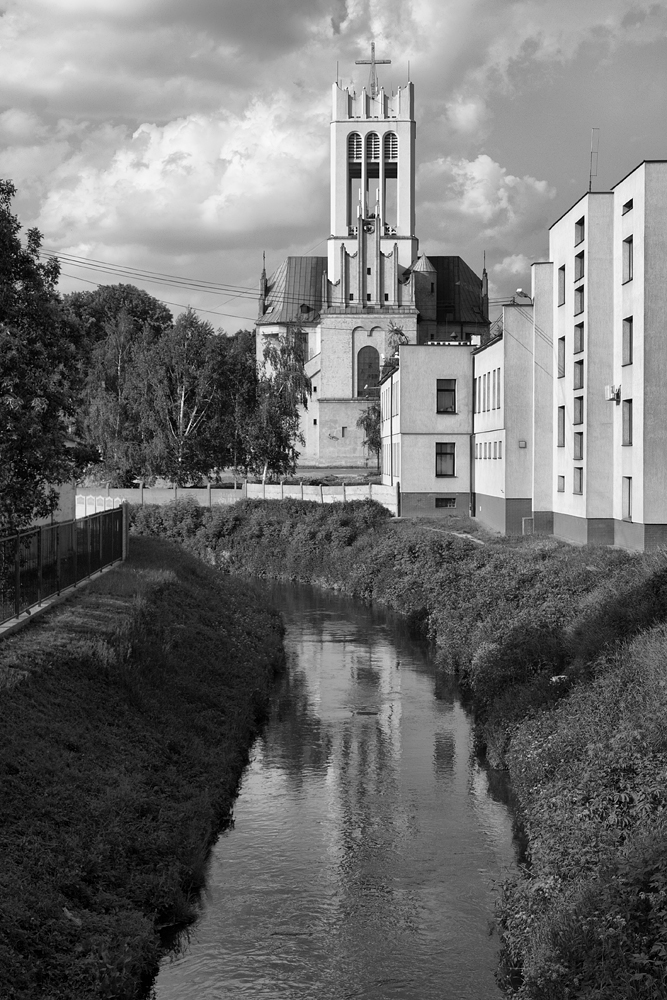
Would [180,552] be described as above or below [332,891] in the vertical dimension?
above

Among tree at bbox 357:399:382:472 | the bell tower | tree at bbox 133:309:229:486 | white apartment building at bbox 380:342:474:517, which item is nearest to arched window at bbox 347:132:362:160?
the bell tower

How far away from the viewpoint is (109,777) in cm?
1516

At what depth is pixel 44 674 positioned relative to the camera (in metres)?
17.2

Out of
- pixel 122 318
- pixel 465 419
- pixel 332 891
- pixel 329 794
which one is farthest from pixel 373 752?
pixel 122 318

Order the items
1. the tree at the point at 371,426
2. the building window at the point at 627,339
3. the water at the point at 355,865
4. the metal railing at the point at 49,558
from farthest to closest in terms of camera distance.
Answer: the tree at the point at 371,426
the building window at the point at 627,339
the metal railing at the point at 49,558
the water at the point at 355,865

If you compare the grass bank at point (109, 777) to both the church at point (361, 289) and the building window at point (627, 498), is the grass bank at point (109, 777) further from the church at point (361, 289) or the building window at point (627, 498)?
the church at point (361, 289)

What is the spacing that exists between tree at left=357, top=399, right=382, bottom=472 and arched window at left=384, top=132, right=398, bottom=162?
28160 mm

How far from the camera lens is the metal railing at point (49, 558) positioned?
1969 centimetres

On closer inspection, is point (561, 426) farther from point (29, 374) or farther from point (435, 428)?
point (29, 374)

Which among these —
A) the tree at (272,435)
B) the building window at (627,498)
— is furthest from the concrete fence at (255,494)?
the building window at (627,498)

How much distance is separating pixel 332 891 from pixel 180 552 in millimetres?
24336

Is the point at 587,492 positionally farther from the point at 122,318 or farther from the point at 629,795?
the point at 122,318

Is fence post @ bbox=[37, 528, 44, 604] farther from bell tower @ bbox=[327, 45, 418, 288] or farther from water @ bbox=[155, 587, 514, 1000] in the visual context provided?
bell tower @ bbox=[327, 45, 418, 288]

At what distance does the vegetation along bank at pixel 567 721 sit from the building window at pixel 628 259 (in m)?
8.65
